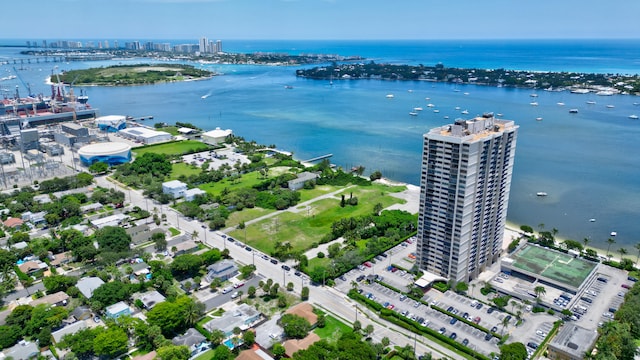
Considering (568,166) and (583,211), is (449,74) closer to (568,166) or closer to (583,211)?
(568,166)

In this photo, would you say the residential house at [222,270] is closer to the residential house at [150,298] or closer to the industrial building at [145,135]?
the residential house at [150,298]

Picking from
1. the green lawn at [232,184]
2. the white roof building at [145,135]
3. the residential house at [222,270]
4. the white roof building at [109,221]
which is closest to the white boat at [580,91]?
the green lawn at [232,184]

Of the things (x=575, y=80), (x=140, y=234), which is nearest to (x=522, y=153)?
(x=140, y=234)

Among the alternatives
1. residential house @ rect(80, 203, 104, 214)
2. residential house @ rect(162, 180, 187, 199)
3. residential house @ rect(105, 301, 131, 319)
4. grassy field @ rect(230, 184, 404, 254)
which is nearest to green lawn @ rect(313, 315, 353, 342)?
grassy field @ rect(230, 184, 404, 254)

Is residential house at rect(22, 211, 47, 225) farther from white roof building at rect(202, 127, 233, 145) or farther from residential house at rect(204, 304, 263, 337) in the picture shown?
white roof building at rect(202, 127, 233, 145)

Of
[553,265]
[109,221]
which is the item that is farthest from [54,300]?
[553,265]

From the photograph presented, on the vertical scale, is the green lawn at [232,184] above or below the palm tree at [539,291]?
above
